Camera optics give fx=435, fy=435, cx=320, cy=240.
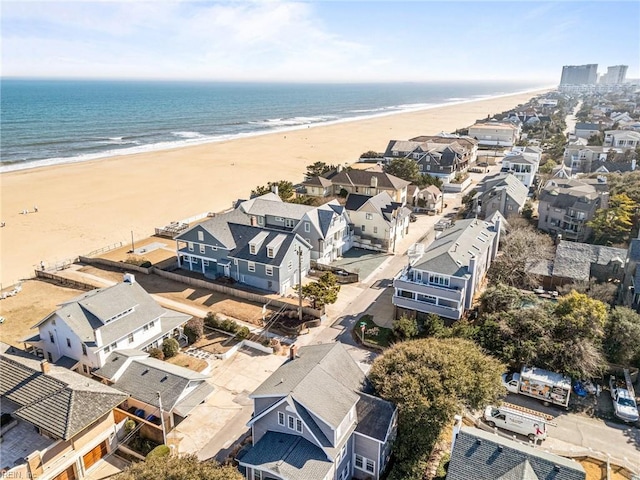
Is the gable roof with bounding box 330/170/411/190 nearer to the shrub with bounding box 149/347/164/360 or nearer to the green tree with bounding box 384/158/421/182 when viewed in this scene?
the green tree with bounding box 384/158/421/182

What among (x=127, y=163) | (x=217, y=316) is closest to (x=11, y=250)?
(x=217, y=316)

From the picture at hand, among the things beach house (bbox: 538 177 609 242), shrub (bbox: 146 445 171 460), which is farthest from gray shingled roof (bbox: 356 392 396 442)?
beach house (bbox: 538 177 609 242)

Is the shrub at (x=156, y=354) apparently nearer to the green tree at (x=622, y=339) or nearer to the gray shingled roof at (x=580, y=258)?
the green tree at (x=622, y=339)

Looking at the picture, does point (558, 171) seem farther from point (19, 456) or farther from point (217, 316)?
point (19, 456)

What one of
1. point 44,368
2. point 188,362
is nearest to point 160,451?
point 44,368

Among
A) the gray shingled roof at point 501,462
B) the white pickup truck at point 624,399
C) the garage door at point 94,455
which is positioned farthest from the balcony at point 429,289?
the garage door at point 94,455

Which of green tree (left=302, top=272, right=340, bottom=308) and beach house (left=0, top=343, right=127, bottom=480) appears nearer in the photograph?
beach house (left=0, top=343, right=127, bottom=480)
